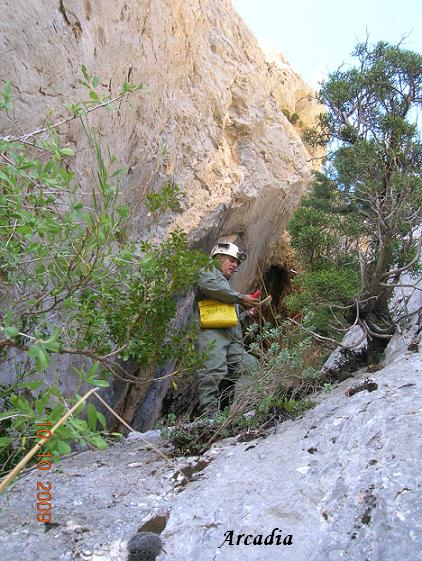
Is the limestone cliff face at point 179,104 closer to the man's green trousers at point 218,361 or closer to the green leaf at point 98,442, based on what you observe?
the man's green trousers at point 218,361

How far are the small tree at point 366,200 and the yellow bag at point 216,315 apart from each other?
2.53 ft

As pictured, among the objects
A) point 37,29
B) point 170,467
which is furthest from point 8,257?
point 37,29

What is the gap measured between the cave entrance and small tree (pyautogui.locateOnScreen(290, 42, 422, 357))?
13.3 ft

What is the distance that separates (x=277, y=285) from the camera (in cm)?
914

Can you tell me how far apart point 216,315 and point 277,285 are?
172 inches

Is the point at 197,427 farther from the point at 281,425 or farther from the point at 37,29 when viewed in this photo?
the point at 37,29

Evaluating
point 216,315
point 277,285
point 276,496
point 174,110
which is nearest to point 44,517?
point 276,496

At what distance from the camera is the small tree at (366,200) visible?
4.06 meters

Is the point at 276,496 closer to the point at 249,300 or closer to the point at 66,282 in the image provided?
the point at 66,282

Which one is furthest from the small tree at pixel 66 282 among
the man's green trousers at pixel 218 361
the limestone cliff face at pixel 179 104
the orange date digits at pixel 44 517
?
the limestone cliff face at pixel 179 104

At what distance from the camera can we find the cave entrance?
29.4ft

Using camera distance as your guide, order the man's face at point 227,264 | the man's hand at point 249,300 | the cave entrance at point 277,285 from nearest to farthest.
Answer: the man's hand at point 249,300 < the man's face at point 227,264 < the cave entrance at point 277,285

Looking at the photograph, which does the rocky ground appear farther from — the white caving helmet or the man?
the white caving helmet

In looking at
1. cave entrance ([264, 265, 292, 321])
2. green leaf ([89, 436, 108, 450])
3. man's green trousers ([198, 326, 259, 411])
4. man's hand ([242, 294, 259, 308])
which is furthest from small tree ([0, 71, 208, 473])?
cave entrance ([264, 265, 292, 321])
